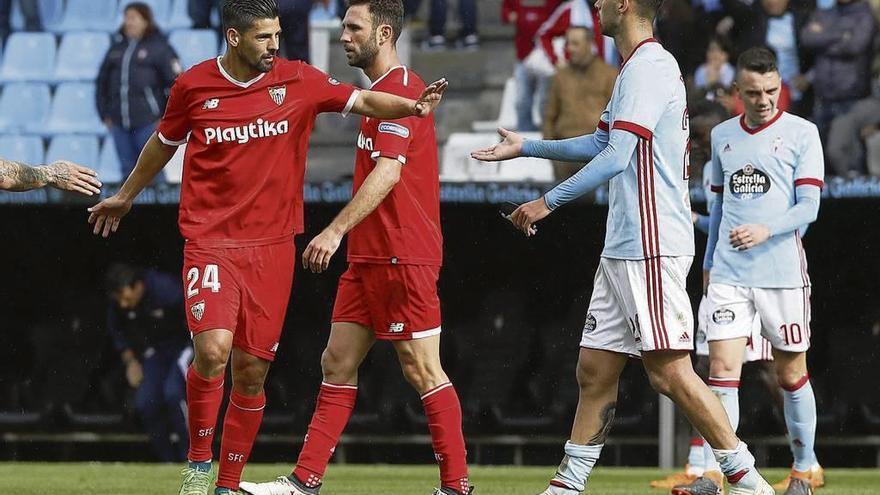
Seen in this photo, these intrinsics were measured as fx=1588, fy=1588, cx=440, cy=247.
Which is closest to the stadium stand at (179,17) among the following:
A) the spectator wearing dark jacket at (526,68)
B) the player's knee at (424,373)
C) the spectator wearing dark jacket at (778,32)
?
the spectator wearing dark jacket at (526,68)

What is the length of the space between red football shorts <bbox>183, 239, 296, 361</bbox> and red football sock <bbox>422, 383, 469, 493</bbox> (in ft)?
2.48

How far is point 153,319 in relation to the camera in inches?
506

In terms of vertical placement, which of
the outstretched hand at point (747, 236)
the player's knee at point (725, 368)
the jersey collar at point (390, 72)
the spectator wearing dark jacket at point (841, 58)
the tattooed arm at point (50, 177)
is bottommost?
the player's knee at point (725, 368)

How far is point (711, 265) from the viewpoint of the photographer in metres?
8.01

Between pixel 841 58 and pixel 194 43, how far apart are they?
541 centimetres

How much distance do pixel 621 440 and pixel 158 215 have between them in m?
4.28

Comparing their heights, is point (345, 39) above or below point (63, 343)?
above

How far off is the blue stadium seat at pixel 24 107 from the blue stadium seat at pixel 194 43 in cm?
130

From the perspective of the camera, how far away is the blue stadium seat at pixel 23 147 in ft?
44.7

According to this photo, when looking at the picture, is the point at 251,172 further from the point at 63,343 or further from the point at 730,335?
the point at 63,343

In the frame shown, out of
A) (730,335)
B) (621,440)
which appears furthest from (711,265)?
(621,440)

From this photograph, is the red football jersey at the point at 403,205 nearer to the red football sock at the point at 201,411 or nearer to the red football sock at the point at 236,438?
the red football sock at the point at 236,438

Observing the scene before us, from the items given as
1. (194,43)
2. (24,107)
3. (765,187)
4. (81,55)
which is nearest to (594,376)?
(765,187)

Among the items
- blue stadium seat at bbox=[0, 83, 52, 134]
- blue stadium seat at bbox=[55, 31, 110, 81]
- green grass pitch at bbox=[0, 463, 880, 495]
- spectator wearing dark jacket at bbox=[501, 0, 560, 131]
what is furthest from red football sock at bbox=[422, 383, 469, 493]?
blue stadium seat at bbox=[55, 31, 110, 81]
